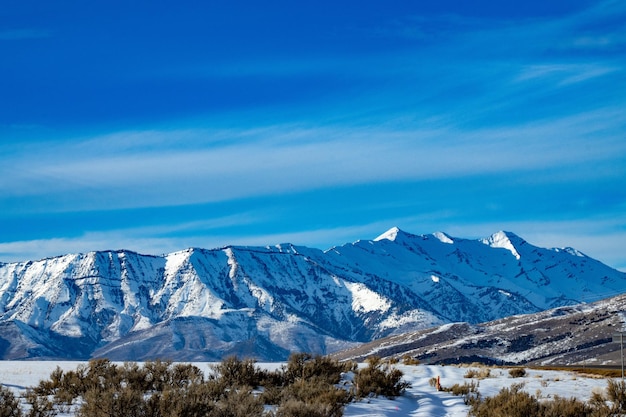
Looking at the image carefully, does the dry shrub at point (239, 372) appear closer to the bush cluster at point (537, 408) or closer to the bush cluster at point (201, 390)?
the bush cluster at point (201, 390)

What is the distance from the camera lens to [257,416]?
55.5 ft

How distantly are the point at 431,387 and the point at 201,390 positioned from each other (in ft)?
41.2

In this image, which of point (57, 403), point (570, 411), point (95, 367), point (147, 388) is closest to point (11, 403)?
point (57, 403)

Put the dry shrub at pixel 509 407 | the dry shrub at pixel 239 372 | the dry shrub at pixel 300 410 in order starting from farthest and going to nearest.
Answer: the dry shrub at pixel 239 372 → the dry shrub at pixel 509 407 → the dry shrub at pixel 300 410

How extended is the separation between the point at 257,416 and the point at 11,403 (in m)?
5.30

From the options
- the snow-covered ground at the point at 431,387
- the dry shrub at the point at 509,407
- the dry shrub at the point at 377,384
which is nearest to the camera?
the dry shrub at the point at 509,407

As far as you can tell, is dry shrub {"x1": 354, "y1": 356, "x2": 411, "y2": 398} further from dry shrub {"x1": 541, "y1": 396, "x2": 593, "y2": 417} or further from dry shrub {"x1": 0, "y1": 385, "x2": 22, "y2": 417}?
dry shrub {"x1": 0, "y1": 385, "x2": 22, "y2": 417}

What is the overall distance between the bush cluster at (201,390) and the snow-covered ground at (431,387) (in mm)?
765

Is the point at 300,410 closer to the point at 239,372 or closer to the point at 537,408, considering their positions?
the point at 537,408

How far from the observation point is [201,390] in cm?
1944

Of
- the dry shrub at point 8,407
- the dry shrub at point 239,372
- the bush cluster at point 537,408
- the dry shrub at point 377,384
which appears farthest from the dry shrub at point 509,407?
the dry shrub at point 8,407

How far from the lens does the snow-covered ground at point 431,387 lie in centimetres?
2320

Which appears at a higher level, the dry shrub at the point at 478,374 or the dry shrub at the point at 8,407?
the dry shrub at the point at 8,407

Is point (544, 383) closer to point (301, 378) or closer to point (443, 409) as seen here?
point (443, 409)
